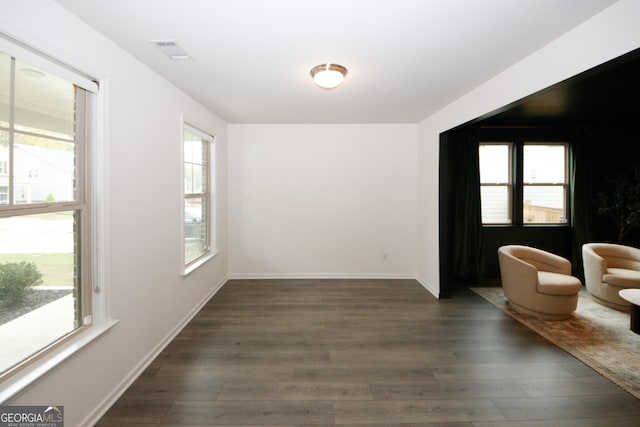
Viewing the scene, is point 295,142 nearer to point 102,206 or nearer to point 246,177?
point 246,177

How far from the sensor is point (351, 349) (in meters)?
2.89

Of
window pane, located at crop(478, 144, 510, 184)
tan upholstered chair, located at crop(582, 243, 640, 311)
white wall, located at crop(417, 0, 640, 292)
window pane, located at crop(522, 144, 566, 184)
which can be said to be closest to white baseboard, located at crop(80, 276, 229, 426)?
white wall, located at crop(417, 0, 640, 292)

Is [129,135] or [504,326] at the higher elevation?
[129,135]

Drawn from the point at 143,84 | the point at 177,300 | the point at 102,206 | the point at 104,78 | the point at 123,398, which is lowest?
the point at 123,398

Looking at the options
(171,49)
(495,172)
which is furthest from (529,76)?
(495,172)

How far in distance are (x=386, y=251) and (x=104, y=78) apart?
4369 mm

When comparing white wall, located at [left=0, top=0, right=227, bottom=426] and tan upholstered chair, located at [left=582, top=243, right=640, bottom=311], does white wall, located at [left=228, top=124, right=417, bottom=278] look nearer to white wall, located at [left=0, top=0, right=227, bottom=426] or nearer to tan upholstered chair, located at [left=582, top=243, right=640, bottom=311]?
white wall, located at [left=0, top=0, right=227, bottom=426]

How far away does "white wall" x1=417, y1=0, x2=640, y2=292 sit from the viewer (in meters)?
1.71

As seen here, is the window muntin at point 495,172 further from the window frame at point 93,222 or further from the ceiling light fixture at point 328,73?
the window frame at point 93,222

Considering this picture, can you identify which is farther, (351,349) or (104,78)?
(351,349)

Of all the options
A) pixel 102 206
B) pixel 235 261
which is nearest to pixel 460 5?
pixel 102 206

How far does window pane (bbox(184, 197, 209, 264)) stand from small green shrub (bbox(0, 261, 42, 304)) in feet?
6.39

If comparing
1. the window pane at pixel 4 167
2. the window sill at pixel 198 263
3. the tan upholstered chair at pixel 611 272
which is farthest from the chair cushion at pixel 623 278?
the window pane at pixel 4 167

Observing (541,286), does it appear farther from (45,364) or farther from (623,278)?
(45,364)
